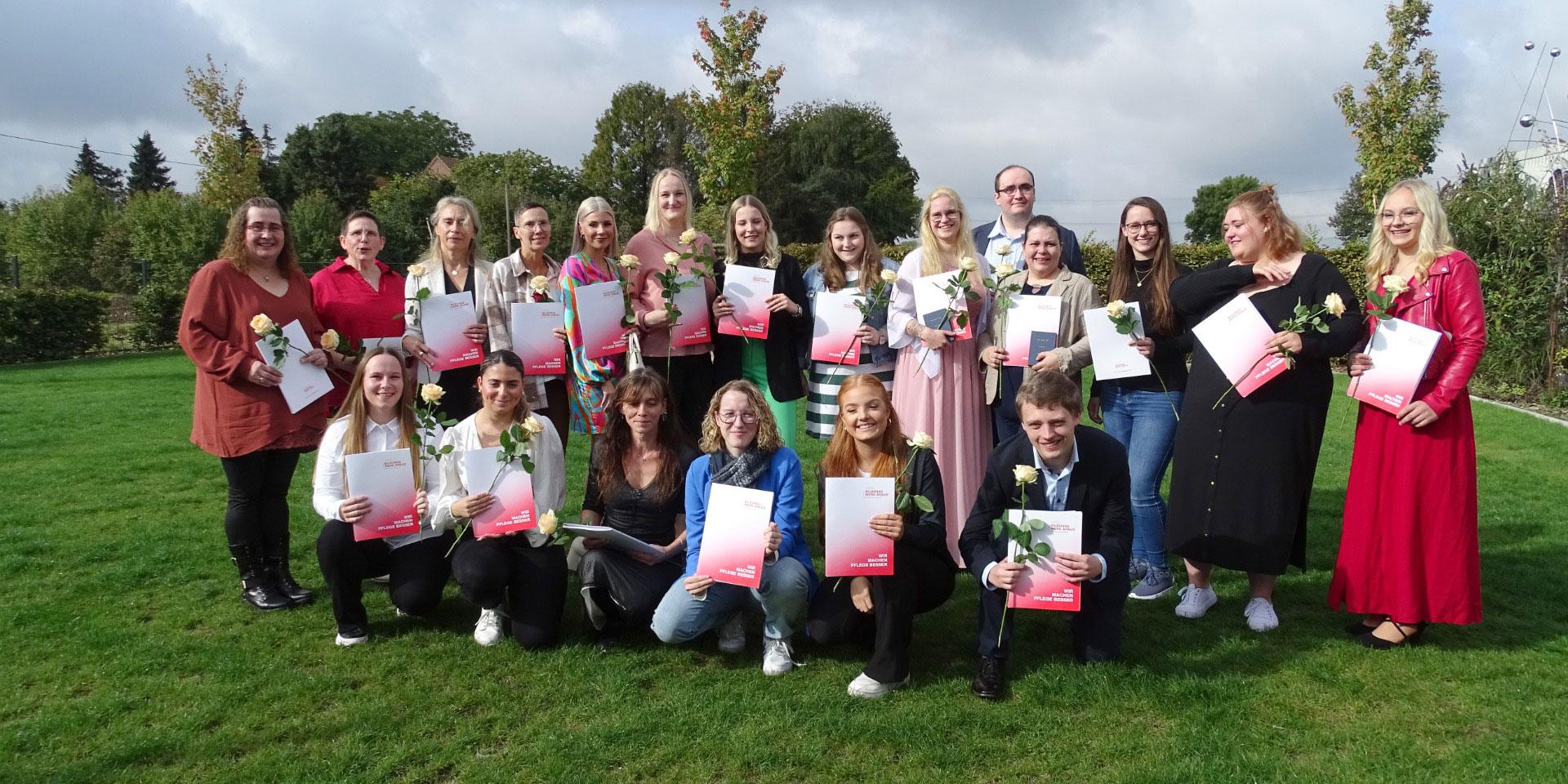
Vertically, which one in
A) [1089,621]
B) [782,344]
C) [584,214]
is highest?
[584,214]

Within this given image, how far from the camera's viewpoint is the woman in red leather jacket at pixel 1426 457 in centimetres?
448

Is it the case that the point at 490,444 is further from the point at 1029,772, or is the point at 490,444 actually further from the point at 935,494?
the point at 1029,772


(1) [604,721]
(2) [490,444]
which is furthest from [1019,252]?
(1) [604,721]

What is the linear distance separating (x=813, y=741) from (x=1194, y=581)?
259cm

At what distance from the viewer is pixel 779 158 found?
170ft

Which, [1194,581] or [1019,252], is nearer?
[1194,581]

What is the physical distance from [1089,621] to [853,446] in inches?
53.5

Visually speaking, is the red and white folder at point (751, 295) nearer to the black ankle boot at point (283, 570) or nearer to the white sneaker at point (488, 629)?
the white sneaker at point (488, 629)

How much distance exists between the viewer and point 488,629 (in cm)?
480

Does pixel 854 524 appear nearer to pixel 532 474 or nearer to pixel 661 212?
pixel 532 474

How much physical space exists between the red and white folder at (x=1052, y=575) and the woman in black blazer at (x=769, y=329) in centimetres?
199

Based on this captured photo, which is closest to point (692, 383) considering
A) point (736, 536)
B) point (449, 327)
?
point (449, 327)

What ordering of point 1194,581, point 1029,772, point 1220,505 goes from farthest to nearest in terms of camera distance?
point 1194,581
point 1220,505
point 1029,772

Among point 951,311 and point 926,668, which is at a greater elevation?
point 951,311
